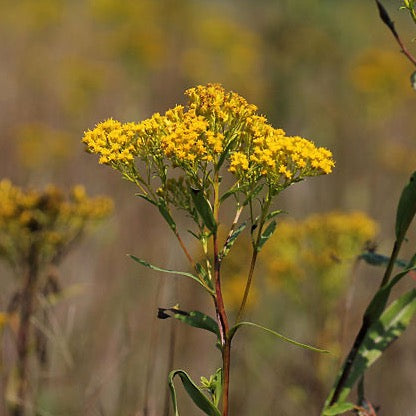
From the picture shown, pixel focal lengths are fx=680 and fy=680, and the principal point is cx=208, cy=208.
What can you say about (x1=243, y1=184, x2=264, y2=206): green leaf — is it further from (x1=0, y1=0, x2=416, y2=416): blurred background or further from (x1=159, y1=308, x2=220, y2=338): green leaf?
(x1=0, y1=0, x2=416, y2=416): blurred background

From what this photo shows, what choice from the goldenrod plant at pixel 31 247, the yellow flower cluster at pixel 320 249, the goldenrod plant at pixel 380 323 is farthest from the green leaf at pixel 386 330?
the goldenrod plant at pixel 31 247

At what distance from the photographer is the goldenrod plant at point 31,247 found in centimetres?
243

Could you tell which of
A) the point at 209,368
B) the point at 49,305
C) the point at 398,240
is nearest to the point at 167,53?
the point at 209,368

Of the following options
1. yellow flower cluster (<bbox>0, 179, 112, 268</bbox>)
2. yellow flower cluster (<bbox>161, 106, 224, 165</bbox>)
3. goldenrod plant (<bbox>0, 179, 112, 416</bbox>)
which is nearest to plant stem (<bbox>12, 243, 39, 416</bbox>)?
goldenrod plant (<bbox>0, 179, 112, 416</bbox>)

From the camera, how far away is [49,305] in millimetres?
2361

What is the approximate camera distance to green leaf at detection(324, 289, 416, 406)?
65.6 inches

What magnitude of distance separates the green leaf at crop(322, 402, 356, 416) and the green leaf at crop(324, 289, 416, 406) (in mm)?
138

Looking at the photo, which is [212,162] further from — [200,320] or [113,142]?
[200,320]

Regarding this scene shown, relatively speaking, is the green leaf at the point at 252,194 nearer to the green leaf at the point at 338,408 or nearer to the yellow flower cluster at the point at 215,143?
the yellow flower cluster at the point at 215,143

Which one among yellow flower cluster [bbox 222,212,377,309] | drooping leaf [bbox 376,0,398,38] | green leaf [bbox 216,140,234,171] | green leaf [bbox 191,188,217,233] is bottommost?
green leaf [bbox 191,188,217,233]

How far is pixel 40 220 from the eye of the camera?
251 centimetres

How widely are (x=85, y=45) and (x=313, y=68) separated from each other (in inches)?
193

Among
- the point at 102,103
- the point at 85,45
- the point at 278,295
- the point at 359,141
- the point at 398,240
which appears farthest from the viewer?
the point at 85,45

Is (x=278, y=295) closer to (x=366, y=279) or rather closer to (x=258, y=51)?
(x=366, y=279)
